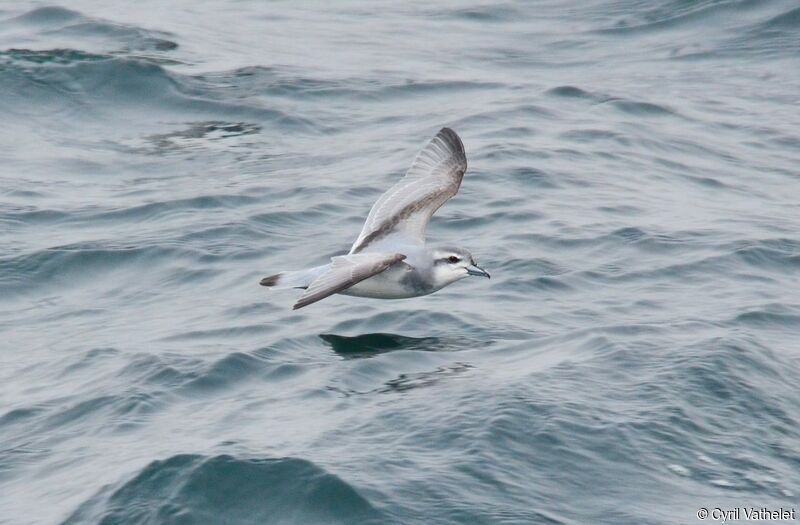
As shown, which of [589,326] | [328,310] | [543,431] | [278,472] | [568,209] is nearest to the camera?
[278,472]

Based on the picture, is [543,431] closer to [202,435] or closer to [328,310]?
[202,435]

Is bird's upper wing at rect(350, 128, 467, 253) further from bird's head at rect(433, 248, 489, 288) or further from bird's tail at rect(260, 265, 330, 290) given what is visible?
bird's tail at rect(260, 265, 330, 290)

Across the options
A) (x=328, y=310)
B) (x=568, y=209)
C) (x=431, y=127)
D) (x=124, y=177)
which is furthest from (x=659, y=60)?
(x=328, y=310)

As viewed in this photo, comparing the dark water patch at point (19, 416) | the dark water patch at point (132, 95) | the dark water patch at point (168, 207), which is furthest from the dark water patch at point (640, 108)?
the dark water patch at point (19, 416)

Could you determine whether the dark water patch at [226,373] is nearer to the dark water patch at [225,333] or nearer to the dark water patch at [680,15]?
the dark water patch at [225,333]

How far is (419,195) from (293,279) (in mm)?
1796

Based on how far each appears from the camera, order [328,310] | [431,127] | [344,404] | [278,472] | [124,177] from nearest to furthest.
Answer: [278,472] < [344,404] < [328,310] < [124,177] < [431,127]

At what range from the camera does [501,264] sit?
13.4 metres

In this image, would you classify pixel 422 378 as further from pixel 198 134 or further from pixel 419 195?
pixel 198 134

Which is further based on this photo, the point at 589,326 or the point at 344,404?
the point at 589,326

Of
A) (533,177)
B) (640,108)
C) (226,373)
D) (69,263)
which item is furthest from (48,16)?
(226,373)

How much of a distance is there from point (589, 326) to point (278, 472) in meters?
4.02

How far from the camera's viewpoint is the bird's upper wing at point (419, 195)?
39.6 feet

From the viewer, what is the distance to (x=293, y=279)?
1108cm
